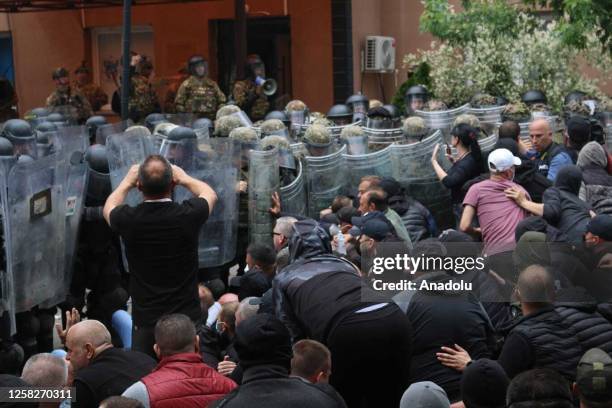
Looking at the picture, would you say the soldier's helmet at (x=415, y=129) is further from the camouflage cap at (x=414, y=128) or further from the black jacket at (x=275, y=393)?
the black jacket at (x=275, y=393)

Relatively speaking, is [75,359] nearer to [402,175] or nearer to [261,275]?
[261,275]

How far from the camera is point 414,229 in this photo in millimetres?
8195

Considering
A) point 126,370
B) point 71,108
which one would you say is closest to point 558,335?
point 126,370

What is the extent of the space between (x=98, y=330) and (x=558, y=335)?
197cm

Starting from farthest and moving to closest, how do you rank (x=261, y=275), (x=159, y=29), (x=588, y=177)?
(x=159, y=29)
(x=588, y=177)
(x=261, y=275)

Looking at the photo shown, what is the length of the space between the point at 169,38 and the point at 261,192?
11.8 m

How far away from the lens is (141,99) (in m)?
16.0

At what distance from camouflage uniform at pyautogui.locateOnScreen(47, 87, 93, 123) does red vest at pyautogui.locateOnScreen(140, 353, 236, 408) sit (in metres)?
11.9

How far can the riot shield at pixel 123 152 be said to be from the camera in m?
8.11

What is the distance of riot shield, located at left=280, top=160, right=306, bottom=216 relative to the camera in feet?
28.5

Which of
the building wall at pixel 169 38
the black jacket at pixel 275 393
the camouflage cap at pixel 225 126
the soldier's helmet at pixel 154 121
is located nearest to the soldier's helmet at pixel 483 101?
the camouflage cap at pixel 225 126

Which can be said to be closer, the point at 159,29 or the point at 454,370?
the point at 454,370

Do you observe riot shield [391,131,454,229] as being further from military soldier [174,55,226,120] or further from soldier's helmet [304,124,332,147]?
military soldier [174,55,226,120]

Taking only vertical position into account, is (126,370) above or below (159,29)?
below
